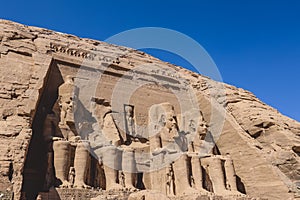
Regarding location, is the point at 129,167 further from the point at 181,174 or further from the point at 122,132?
the point at 122,132

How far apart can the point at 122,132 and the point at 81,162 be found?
3.05 metres

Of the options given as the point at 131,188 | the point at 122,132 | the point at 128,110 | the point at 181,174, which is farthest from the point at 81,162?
→ the point at 128,110

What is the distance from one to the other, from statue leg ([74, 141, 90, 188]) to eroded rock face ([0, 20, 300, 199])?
0.04 m

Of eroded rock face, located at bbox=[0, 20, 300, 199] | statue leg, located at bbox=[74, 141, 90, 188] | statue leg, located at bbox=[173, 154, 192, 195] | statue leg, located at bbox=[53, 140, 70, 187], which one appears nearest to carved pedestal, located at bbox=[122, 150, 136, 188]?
eroded rock face, located at bbox=[0, 20, 300, 199]

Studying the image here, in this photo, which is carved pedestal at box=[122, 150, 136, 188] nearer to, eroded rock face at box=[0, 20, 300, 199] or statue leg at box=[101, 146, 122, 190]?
eroded rock face at box=[0, 20, 300, 199]

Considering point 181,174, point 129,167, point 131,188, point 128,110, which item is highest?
point 128,110

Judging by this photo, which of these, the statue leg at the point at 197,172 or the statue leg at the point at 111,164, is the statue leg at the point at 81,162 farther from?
the statue leg at the point at 197,172

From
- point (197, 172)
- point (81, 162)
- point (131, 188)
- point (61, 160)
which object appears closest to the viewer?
point (61, 160)

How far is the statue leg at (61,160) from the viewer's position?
12.2 metres

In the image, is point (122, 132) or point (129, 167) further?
point (122, 132)

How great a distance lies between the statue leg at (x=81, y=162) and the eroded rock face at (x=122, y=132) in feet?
0.14

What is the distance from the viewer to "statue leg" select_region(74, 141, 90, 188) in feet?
40.9

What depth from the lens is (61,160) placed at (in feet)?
40.3

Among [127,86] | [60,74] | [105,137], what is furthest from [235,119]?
[60,74]
